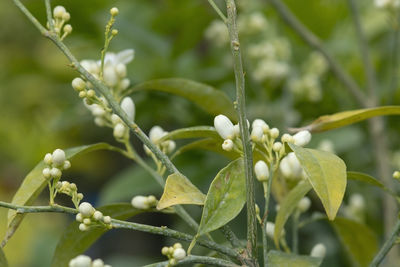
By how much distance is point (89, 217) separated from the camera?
0.66 metres

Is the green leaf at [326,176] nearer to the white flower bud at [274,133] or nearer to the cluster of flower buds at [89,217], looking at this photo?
the white flower bud at [274,133]

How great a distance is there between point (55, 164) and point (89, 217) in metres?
0.09

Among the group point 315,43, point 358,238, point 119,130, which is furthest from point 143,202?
point 315,43

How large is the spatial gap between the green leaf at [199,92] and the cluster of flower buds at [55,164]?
0.76 feet

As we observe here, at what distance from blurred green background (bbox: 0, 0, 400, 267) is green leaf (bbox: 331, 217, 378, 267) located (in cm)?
44

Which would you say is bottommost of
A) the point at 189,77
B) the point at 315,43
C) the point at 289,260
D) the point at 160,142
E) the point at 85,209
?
the point at 289,260

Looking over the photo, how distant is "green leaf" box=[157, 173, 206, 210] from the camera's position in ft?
2.14

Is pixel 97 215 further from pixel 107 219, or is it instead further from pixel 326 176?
pixel 326 176

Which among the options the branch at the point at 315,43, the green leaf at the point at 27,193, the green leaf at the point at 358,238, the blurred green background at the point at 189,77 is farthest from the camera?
the blurred green background at the point at 189,77

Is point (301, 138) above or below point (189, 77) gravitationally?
below

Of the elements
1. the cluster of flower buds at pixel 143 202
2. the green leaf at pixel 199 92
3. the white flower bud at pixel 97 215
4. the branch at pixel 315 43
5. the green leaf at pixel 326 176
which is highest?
the branch at pixel 315 43

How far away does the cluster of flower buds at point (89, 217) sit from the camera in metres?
0.65

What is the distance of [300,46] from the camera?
1778 mm

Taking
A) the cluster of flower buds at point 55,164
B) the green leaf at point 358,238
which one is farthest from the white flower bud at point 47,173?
the green leaf at point 358,238
